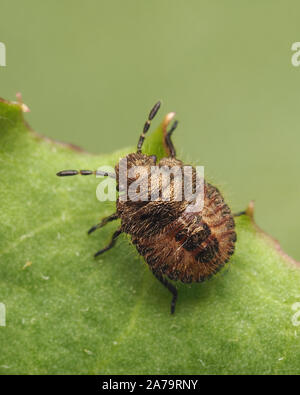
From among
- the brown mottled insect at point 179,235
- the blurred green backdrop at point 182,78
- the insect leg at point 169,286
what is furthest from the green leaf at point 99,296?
the blurred green backdrop at point 182,78

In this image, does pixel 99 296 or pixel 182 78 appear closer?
pixel 99 296

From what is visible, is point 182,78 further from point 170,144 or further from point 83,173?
point 83,173

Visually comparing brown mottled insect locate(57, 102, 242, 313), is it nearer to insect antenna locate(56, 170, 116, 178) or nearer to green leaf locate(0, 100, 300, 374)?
insect antenna locate(56, 170, 116, 178)

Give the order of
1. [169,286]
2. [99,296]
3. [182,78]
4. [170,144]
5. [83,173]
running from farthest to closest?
[182,78] → [170,144] → [83,173] → [169,286] → [99,296]

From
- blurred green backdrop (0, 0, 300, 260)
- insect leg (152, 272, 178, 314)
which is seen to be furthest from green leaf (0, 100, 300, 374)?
blurred green backdrop (0, 0, 300, 260)

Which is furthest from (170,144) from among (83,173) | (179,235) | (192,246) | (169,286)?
(169,286)

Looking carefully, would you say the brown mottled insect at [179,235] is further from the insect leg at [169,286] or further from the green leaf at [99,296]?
the green leaf at [99,296]
